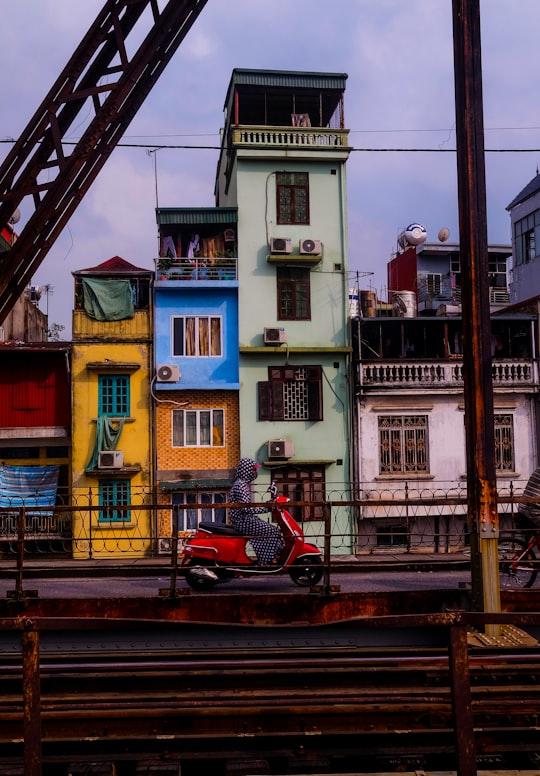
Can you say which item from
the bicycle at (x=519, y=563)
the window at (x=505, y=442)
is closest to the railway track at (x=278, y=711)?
the bicycle at (x=519, y=563)

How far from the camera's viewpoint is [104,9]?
1023cm

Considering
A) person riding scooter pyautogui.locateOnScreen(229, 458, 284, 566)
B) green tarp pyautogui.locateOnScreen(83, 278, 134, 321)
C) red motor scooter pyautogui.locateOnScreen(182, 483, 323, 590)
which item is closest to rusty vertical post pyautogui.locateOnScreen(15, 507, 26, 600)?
red motor scooter pyautogui.locateOnScreen(182, 483, 323, 590)

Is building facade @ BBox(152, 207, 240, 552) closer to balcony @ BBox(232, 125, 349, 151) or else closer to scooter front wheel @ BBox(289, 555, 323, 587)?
balcony @ BBox(232, 125, 349, 151)

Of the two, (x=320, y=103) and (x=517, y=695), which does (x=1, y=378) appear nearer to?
(x=320, y=103)

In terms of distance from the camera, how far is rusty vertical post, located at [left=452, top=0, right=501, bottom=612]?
834 centimetres

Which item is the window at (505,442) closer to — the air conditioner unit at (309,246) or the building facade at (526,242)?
the air conditioner unit at (309,246)

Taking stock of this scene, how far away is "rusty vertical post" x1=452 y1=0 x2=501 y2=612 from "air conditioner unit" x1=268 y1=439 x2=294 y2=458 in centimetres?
1540

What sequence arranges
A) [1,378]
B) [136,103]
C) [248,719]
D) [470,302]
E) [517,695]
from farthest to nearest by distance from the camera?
[1,378] < [136,103] < [470,302] < [517,695] < [248,719]

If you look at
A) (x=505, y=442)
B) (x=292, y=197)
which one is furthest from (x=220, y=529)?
(x=292, y=197)

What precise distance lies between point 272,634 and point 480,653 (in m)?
2.40

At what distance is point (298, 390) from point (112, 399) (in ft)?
20.7

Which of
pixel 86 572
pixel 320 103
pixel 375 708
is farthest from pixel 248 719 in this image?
pixel 320 103

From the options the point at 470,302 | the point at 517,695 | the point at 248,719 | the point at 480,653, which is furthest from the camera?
the point at 470,302

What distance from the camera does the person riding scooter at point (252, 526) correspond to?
11.6 meters
